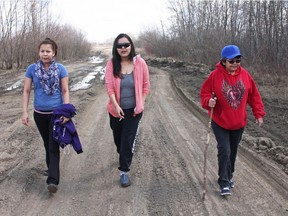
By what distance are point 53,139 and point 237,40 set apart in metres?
17.7

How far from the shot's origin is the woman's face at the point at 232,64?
439cm

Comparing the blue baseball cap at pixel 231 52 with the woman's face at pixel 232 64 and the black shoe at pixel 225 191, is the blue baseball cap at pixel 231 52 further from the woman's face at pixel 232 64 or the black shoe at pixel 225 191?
the black shoe at pixel 225 191

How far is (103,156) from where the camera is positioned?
6.20 metres

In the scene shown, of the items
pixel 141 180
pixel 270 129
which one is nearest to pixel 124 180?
pixel 141 180

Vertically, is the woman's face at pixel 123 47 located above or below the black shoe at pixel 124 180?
above

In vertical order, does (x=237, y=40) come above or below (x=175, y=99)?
above

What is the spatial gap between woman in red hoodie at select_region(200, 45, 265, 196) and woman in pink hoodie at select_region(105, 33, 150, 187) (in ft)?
2.74

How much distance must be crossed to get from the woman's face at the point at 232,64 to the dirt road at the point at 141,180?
156 cm

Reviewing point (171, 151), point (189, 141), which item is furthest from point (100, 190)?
point (189, 141)

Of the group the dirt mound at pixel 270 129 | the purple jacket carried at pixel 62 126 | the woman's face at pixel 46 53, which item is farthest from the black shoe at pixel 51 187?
the dirt mound at pixel 270 129

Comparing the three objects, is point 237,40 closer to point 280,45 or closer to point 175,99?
point 280,45

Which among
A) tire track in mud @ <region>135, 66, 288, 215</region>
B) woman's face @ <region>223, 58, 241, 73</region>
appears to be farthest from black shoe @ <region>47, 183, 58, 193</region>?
woman's face @ <region>223, 58, 241, 73</region>

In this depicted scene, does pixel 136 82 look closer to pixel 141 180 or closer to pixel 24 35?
pixel 141 180

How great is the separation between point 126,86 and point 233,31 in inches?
733
